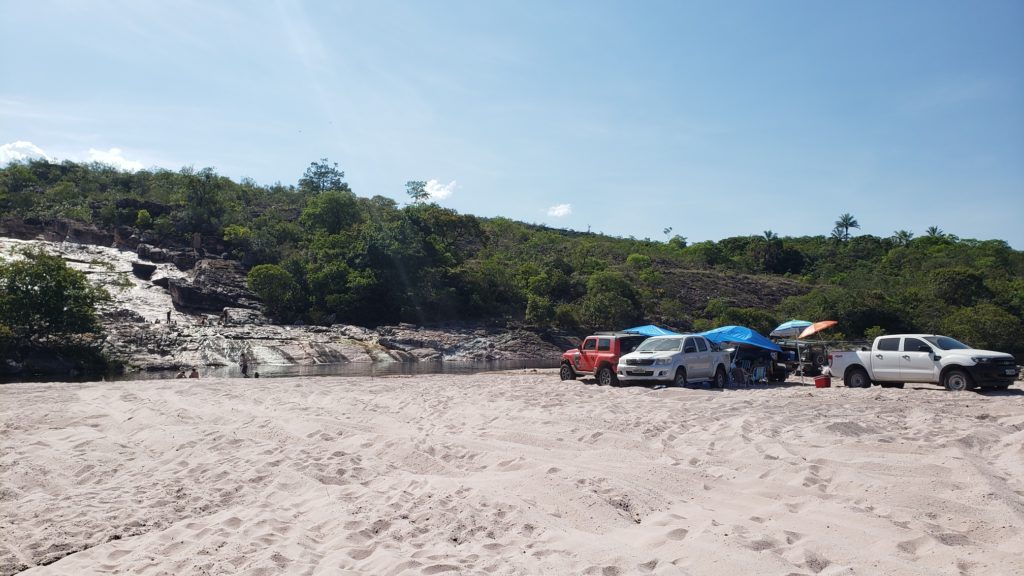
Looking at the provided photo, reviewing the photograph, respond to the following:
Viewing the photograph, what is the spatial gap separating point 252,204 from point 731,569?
108217mm

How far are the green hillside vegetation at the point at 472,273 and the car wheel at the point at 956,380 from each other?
3637 centimetres

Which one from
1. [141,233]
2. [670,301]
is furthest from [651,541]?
[141,233]

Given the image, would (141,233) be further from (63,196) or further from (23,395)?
(23,395)

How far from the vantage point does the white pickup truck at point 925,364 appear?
54.0 feet

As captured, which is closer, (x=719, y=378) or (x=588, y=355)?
(x=719, y=378)

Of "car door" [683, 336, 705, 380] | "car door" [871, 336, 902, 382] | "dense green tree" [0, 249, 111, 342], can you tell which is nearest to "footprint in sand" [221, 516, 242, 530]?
"car door" [683, 336, 705, 380]

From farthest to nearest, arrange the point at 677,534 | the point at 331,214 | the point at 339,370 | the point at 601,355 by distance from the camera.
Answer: the point at 331,214, the point at 339,370, the point at 601,355, the point at 677,534

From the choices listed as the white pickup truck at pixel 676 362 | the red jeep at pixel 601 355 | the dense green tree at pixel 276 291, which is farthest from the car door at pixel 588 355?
the dense green tree at pixel 276 291

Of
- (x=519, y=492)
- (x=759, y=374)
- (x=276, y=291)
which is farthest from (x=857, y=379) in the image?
(x=276, y=291)

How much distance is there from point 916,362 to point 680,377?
6.52 meters

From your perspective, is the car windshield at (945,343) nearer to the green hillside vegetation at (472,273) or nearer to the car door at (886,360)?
the car door at (886,360)

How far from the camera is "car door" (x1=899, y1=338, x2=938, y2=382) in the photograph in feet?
57.0

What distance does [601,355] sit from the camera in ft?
69.5

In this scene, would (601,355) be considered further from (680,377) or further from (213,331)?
(213,331)
